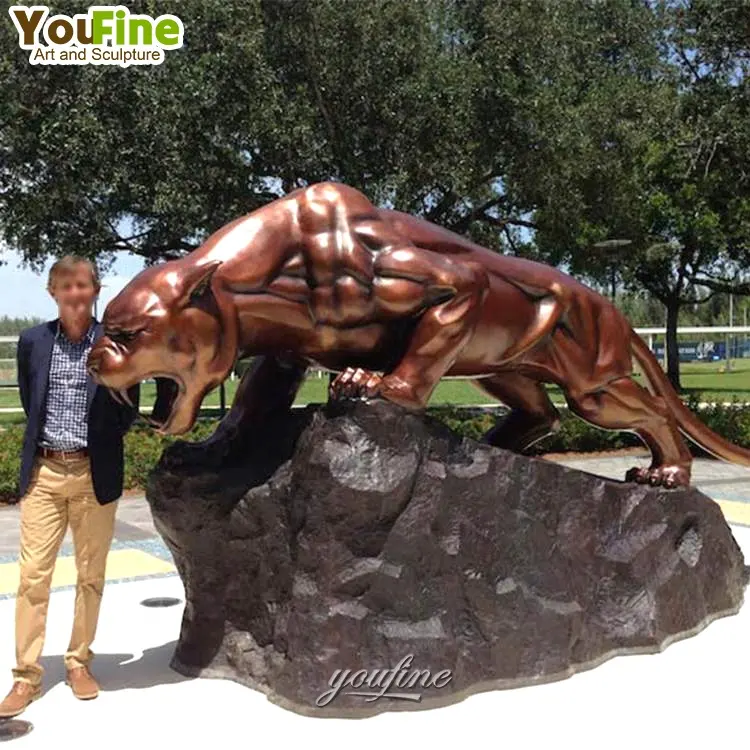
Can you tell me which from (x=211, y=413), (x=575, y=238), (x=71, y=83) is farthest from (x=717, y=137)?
(x=211, y=413)

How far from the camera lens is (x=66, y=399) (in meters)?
4.24

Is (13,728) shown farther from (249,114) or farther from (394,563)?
(249,114)

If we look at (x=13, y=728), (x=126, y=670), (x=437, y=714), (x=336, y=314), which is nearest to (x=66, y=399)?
(x=336, y=314)

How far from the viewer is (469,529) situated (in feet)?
14.9

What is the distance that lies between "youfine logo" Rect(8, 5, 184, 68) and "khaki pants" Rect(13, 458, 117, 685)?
37.0ft

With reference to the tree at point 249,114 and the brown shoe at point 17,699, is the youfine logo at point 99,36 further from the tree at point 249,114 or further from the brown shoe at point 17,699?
the brown shoe at point 17,699

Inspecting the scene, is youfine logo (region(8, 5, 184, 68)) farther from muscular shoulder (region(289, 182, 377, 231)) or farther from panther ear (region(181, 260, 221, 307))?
panther ear (region(181, 260, 221, 307))

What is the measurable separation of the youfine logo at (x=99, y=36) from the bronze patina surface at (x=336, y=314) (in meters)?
10.7

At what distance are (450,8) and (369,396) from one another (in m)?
13.2

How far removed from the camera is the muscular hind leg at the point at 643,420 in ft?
17.6

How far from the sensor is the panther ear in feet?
13.4

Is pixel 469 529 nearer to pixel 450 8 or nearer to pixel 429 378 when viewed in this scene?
pixel 429 378

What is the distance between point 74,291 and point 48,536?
1051mm

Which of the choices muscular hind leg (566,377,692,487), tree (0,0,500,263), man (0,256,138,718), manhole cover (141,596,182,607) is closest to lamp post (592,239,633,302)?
tree (0,0,500,263)
